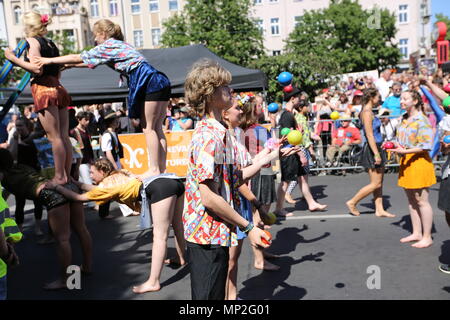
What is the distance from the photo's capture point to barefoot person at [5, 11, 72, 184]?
4.12 metres

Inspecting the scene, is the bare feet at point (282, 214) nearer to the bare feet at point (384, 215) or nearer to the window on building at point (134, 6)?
the bare feet at point (384, 215)

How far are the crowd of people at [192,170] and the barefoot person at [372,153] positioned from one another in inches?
0.6

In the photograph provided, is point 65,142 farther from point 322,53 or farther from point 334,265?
point 322,53

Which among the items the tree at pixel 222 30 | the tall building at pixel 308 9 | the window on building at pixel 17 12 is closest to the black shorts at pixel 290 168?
the tree at pixel 222 30

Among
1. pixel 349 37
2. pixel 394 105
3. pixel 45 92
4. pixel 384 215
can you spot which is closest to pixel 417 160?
pixel 384 215

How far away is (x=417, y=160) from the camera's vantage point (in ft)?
16.3

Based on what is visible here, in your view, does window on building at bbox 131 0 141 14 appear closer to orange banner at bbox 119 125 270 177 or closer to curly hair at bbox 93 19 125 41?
orange banner at bbox 119 125 270 177

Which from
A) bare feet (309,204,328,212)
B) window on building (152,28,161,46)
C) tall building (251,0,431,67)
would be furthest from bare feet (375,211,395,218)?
window on building (152,28,161,46)

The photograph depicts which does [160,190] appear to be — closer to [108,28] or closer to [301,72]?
[108,28]

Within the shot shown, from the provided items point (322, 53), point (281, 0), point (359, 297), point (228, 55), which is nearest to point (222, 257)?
point (359, 297)

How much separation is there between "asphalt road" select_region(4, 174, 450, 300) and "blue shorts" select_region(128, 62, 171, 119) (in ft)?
5.93

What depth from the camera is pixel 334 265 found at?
450 cm

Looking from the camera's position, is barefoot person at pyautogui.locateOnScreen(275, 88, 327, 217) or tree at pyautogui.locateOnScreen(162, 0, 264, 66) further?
tree at pyautogui.locateOnScreen(162, 0, 264, 66)

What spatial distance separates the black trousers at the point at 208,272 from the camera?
2438 mm
